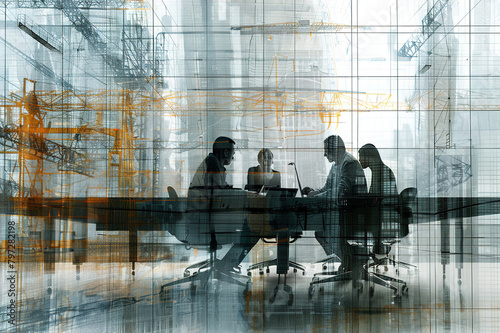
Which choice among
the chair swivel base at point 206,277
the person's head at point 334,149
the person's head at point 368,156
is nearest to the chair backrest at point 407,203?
the person's head at point 368,156

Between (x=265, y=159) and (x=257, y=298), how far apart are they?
2.67 feet

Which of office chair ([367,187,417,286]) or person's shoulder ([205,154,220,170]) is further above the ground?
person's shoulder ([205,154,220,170])

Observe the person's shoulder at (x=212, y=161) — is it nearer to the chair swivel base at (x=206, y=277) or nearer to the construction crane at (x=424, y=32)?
the chair swivel base at (x=206, y=277)

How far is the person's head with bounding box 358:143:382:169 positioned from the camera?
7.39 ft

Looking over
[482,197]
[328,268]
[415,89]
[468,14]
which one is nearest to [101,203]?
[328,268]

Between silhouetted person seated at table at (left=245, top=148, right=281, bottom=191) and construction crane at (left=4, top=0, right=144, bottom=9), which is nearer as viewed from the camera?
silhouetted person seated at table at (left=245, top=148, right=281, bottom=191)

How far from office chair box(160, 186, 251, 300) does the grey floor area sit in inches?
1.3

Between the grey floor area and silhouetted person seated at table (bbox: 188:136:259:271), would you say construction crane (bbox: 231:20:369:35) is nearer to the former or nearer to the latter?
silhouetted person seated at table (bbox: 188:136:259:271)

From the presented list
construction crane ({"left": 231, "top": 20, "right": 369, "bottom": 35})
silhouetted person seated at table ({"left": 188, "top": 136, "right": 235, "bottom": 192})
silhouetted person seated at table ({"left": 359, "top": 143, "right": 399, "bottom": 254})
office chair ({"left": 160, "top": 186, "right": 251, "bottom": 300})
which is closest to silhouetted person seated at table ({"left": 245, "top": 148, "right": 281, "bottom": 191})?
silhouetted person seated at table ({"left": 188, "top": 136, "right": 235, "bottom": 192})

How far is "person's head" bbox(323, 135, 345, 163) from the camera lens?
2.23 meters

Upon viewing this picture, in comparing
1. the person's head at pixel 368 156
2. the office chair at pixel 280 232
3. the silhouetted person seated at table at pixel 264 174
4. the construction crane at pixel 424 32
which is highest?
the construction crane at pixel 424 32

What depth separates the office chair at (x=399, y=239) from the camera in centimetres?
227

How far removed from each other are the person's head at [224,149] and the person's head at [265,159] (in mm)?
166

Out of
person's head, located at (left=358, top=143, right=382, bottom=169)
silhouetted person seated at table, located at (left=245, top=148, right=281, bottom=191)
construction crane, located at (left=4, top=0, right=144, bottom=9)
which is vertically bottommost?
silhouetted person seated at table, located at (left=245, top=148, right=281, bottom=191)
